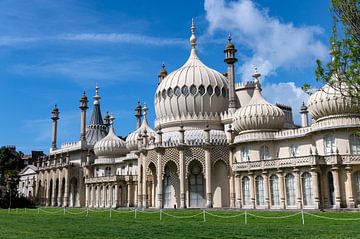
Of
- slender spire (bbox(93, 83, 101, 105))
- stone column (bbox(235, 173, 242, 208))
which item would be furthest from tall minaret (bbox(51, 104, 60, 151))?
stone column (bbox(235, 173, 242, 208))

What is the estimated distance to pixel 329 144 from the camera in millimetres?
34406

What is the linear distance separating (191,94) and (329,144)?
1683 cm

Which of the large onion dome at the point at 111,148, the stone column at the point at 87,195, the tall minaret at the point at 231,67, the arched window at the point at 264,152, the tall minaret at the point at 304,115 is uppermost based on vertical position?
the tall minaret at the point at 231,67

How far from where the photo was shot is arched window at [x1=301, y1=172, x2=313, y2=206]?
33766 millimetres

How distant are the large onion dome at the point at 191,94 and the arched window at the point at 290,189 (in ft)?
44.9

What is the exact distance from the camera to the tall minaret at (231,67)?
46.9 meters

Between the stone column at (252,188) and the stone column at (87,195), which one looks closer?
the stone column at (252,188)

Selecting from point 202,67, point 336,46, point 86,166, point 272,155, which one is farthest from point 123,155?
point 336,46

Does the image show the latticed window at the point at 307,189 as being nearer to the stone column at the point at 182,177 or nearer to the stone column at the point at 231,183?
the stone column at the point at 231,183

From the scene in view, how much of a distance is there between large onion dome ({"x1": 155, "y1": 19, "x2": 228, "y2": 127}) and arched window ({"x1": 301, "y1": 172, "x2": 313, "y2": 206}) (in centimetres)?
1498

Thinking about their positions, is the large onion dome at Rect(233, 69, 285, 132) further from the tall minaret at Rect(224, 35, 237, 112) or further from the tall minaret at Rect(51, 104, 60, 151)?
the tall minaret at Rect(51, 104, 60, 151)

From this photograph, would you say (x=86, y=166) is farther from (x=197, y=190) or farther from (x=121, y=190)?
(x=197, y=190)

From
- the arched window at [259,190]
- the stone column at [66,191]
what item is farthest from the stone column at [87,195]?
the arched window at [259,190]

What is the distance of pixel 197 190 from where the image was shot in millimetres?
41656
